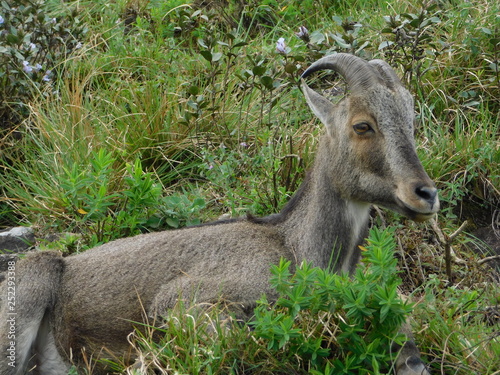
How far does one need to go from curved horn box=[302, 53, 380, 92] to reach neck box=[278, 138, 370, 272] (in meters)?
0.61

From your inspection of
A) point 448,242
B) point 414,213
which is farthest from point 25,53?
point 414,213

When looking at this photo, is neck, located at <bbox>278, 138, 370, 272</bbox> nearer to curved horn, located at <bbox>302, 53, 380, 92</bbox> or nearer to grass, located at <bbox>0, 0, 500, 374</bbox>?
curved horn, located at <bbox>302, 53, 380, 92</bbox>

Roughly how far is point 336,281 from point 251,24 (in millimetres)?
6206

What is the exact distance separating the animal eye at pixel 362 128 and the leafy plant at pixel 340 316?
3.09 ft

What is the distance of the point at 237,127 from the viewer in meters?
7.89

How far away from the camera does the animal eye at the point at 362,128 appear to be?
520 centimetres

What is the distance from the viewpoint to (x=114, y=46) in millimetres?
9555

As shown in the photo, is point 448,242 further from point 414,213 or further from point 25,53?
point 25,53

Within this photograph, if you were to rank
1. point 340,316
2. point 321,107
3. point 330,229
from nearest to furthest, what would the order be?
point 340,316 → point 330,229 → point 321,107

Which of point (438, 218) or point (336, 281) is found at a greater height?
point (336, 281)

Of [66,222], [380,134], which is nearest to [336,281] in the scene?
[380,134]

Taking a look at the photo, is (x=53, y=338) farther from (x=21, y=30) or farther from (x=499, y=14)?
(x=499, y=14)

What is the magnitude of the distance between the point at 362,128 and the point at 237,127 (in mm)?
2834

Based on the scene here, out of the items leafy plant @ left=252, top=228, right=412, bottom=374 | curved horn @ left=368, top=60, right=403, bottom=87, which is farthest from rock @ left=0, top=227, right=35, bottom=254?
curved horn @ left=368, top=60, right=403, bottom=87
